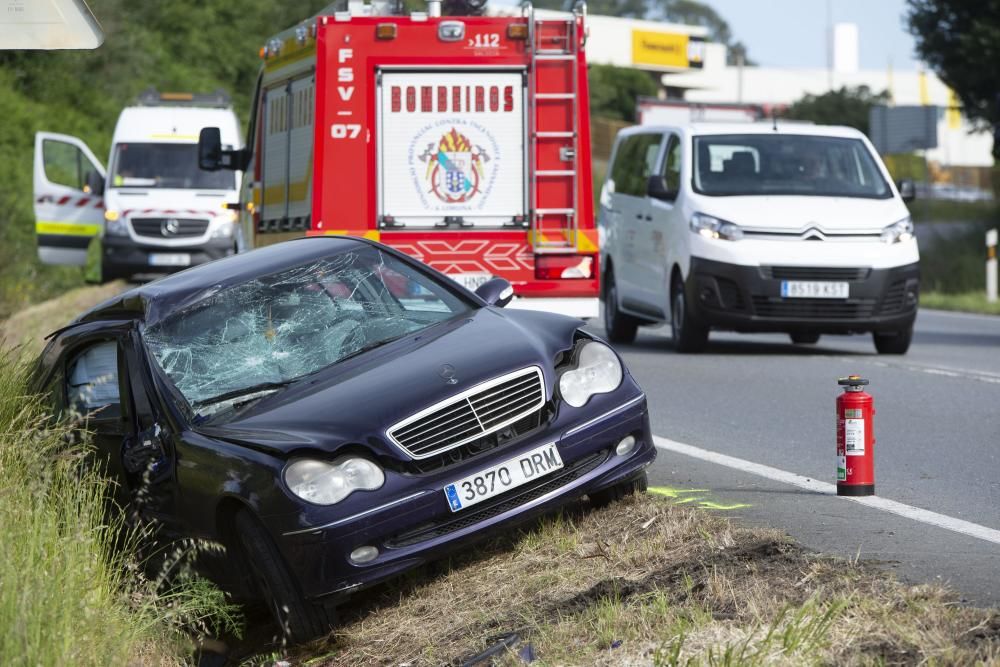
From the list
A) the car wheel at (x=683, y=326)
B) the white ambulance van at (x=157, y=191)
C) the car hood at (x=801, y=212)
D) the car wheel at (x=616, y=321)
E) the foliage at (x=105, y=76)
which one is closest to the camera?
the car hood at (x=801, y=212)

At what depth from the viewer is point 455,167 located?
44.5 ft

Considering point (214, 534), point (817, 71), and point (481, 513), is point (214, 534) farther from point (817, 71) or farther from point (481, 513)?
point (817, 71)

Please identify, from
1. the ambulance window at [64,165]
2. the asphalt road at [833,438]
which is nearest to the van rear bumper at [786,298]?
the asphalt road at [833,438]

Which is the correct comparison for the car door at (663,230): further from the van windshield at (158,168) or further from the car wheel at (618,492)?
the van windshield at (158,168)

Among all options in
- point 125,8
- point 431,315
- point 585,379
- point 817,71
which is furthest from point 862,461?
point 817,71

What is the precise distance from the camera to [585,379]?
23.0ft

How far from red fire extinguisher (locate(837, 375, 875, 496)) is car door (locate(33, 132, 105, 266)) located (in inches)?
676

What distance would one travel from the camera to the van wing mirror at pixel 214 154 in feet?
52.7

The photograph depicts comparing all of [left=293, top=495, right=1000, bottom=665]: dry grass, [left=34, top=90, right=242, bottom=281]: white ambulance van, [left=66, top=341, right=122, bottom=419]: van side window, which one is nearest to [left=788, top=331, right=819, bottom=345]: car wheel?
[left=293, top=495, right=1000, bottom=665]: dry grass

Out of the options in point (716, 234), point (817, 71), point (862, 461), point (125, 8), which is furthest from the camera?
point (817, 71)

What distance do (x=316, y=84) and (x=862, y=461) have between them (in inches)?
268

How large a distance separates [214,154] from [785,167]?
5.23 meters

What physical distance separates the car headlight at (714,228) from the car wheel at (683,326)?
624 millimetres

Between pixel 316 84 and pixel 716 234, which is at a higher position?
pixel 316 84
